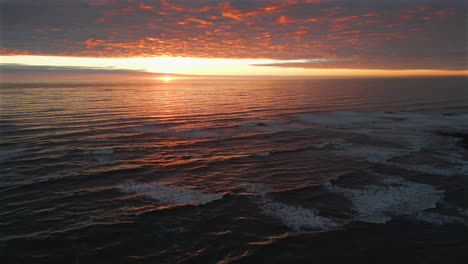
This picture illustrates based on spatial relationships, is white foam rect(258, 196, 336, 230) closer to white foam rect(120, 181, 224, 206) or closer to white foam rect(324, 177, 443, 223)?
white foam rect(324, 177, 443, 223)

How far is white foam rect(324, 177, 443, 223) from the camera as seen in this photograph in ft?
37.7

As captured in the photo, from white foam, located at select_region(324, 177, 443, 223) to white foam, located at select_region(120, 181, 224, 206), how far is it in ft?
19.9

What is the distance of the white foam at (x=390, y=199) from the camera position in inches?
453

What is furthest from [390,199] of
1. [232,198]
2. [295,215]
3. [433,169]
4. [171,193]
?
[171,193]

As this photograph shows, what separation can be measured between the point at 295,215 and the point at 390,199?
184 inches

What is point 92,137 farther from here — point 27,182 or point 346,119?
point 346,119

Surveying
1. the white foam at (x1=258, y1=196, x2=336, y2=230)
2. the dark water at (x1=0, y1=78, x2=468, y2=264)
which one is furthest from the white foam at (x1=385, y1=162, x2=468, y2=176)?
the white foam at (x1=258, y1=196, x2=336, y2=230)

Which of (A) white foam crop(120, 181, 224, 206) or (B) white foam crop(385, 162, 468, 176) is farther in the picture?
(B) white foam crop(385, 162, 468, 176)

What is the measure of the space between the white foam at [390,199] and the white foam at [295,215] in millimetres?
1516

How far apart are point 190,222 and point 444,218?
9.81 meters

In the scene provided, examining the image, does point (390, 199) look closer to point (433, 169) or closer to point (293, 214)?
point (293, 214)

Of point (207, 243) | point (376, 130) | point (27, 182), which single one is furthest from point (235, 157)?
point (376, 130)

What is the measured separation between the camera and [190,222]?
10820 mm

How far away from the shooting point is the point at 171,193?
13430 millimetres
